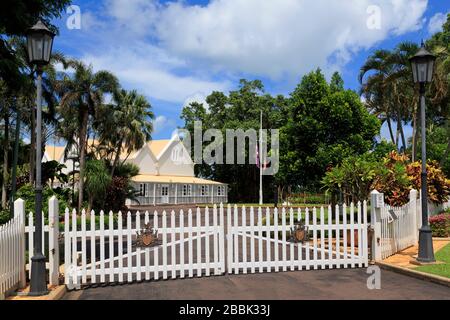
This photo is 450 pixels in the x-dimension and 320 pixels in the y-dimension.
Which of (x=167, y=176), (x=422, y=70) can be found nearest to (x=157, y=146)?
(x=167, y=176)

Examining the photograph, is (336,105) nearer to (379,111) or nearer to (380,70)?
(380,70)

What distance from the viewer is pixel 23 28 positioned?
43.7ft

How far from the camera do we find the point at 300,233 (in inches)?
407

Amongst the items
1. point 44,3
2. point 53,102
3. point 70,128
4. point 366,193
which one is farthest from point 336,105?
point 70,128

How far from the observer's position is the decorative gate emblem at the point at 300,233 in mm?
10297

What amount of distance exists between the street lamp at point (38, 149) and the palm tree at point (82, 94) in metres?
22.5

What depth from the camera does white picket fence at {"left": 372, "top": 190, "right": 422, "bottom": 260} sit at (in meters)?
11.2

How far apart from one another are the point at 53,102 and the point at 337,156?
19.6 m

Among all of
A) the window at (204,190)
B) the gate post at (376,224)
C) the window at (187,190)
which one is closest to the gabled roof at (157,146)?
the window at (187,190)

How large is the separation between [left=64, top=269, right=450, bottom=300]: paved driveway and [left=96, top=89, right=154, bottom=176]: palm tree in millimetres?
26859

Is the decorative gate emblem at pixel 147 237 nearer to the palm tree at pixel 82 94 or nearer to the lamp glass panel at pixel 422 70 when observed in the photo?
the lamp glass panel at pixel 422 70

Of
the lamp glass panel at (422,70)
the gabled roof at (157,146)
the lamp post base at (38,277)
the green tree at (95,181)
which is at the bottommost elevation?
the lamp post base at (38,277)

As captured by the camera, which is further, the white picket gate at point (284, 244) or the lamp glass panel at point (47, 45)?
the white picket gate at point (284, 244)

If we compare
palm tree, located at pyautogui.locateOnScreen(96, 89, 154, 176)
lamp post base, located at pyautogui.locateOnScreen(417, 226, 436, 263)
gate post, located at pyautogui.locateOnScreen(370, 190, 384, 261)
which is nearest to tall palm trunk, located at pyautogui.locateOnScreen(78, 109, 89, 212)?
palm tree, located at pyautogui.locateOnScreen(96, 89, 154, 176)
